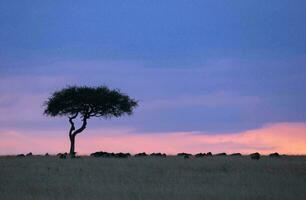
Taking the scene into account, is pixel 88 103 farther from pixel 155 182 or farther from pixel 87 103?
pixel 155 182

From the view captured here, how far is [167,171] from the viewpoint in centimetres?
3281

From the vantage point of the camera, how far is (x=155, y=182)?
2689cm

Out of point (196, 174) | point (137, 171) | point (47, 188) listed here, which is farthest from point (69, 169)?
point (47, 188)

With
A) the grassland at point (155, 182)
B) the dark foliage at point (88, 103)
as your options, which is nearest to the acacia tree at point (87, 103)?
the dark foliage at point (88, 103)

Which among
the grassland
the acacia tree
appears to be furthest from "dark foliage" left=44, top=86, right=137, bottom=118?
the grassland

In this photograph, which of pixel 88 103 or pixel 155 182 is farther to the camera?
pixel 88 103

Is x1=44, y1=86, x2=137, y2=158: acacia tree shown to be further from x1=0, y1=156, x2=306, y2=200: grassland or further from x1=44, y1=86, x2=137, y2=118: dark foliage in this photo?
x1=0, y1=156, x2=306, y2=200: grassland

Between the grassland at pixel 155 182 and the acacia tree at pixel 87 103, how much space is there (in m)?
22.5

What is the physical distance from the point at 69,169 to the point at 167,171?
536cm

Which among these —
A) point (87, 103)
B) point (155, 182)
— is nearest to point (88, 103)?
point (87, 103)

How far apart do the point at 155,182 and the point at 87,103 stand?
33881 mm

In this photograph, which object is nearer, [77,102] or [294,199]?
[294,199]

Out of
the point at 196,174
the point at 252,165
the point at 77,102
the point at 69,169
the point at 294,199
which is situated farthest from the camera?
the point at 77,102

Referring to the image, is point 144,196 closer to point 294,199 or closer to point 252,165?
point 294,199
